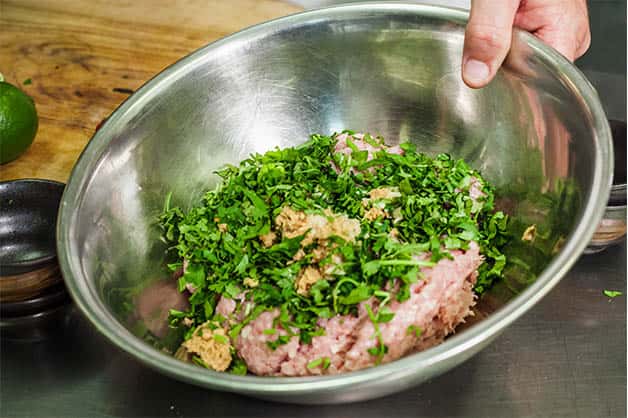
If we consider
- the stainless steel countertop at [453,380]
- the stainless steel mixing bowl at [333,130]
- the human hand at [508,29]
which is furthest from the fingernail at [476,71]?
the stainless steel countertop at [453,380]

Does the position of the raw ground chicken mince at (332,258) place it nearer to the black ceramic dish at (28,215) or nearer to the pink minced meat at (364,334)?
the pink minced meat at (364,334)

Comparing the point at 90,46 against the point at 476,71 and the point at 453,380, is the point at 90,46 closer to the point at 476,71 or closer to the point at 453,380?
the point at 476,71

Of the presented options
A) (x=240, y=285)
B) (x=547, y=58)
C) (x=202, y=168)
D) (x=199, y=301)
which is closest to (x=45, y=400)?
(x=199, y=301)

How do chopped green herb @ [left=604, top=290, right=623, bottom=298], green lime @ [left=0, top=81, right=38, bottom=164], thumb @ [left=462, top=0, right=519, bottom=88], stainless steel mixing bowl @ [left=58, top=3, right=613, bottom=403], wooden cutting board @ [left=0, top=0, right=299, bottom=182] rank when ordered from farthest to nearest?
wooden cutting board @ [left=0, top=0, right=299, bottom=182]
green lime @ [left=0, top=81, right=38, bottom=164]
chopped green herb @ [left=604, top=290, right=623, bottom=298]
thumb @ [left=462, top=0, right=519, bottom=88]
stainless steel mixing bowl @ [left=58, top=3, right=613, bottom=403]

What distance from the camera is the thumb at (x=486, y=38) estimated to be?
5.18ft

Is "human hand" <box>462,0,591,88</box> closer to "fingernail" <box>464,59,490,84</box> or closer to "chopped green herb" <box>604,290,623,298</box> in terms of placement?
"fingernail" <box>464,59,490,84</box>

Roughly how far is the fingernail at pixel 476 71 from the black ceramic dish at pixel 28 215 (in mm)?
1149

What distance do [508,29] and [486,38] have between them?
58mm

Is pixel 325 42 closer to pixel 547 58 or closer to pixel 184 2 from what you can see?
pixel 547 58

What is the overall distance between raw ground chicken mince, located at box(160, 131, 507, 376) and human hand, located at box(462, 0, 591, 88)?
0.29 metres

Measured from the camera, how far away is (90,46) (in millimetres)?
2598

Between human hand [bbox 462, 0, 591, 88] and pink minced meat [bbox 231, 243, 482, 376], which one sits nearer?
pink minced meat [bbox 231, 243, 482, 376]

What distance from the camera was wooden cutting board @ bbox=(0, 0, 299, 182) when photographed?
238 centimetres

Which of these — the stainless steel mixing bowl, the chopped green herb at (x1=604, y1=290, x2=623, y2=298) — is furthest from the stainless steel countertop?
the stainless steel mixing bowl
